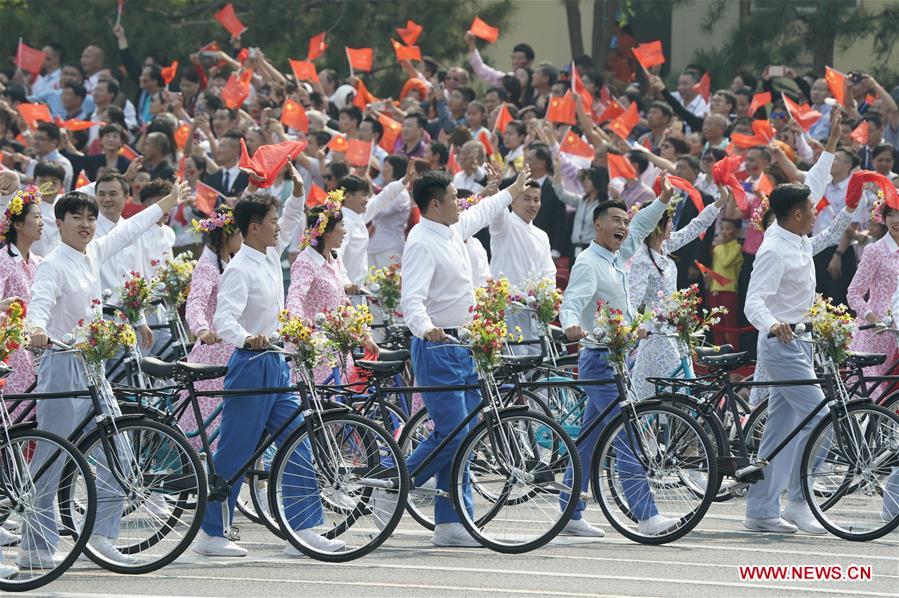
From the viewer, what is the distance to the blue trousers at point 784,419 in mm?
9719

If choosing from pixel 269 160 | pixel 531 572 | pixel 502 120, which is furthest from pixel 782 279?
pixel 502 120

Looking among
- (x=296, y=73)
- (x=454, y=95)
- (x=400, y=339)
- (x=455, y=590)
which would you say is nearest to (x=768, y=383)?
(x=455, y=590)

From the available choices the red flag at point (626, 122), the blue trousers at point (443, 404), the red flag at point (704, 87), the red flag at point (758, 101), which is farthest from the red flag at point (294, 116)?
the blue trousers at point (443, 404)

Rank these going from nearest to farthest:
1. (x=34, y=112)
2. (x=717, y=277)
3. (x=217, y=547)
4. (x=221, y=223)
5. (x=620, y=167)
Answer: (x=217, y=547), (x=221, y=223), (x=717, y=277), (x=620, y=167), (x=34, y=112)

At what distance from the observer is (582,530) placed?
952 cm

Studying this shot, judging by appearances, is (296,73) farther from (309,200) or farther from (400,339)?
(400,339)

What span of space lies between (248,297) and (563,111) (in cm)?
849

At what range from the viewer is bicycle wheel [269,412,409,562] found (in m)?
8.99

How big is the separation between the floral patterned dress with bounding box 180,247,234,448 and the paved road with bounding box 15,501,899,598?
1046 millimetres

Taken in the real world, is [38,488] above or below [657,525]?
above

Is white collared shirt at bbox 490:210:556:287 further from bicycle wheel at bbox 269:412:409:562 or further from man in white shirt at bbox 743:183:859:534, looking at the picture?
bicycle wheel at bbox 269:412:409:562

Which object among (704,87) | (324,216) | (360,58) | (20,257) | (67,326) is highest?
(360,58)

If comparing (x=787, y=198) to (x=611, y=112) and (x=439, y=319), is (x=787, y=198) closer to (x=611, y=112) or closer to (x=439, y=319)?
(x=439, y=319)

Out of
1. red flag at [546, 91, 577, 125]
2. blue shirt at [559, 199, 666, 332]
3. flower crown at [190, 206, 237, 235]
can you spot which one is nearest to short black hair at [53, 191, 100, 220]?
flower crown at [190, 206, 237, 235]
